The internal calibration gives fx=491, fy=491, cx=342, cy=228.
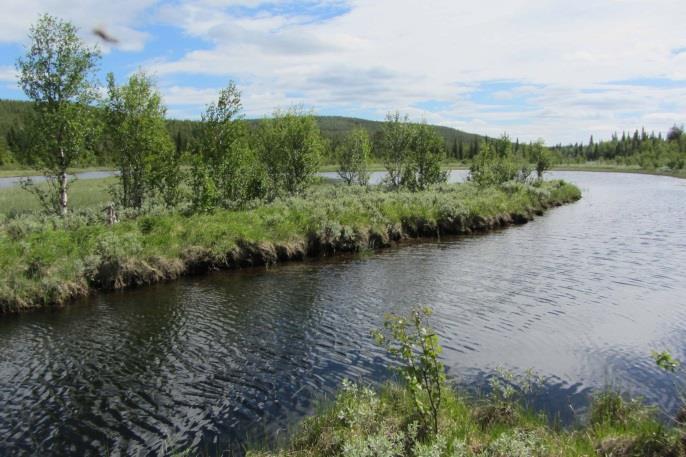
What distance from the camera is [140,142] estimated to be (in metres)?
31.1

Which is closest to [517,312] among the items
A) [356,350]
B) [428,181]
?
[356,350]

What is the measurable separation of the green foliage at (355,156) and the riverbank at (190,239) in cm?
1855

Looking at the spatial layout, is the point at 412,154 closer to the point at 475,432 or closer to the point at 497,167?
the point at 497,167

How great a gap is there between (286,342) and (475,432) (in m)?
7.70

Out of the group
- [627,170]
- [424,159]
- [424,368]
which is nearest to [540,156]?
[424,159]

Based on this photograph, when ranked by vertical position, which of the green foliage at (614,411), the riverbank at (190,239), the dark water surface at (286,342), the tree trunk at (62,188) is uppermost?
the tree trunk at (62,188)

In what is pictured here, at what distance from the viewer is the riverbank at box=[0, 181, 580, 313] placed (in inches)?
787

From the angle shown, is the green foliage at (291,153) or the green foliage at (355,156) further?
the green foliage at (355,156)

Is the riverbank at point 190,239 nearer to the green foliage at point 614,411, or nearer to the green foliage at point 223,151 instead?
the green foliage at point 223,151

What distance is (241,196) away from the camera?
1396 inches

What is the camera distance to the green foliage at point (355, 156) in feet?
190

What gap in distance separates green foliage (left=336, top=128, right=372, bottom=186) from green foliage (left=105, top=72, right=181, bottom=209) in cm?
2862

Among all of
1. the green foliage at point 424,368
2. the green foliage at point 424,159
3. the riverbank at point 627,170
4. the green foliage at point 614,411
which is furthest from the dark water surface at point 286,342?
the riverbank at point 627,170

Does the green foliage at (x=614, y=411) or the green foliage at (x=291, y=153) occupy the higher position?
the green foliage at (x=291, y=153)
